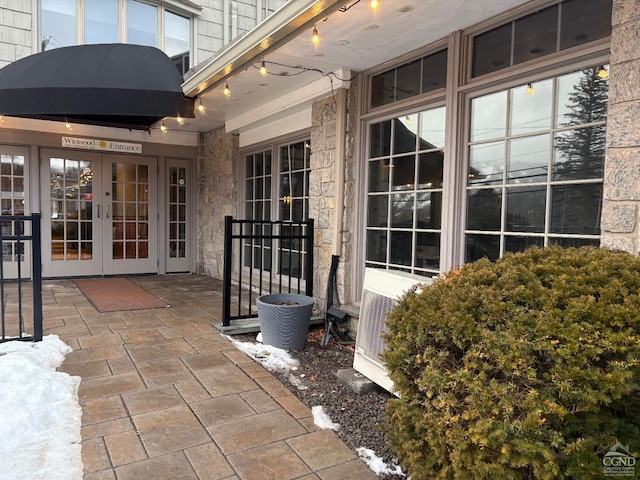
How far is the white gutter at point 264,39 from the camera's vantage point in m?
2.62

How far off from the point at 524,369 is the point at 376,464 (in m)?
0.94

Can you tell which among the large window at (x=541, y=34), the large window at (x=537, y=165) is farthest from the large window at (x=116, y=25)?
the large window at (x=537, y=165)

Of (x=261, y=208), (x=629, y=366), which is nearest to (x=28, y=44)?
(x=261, y=208)

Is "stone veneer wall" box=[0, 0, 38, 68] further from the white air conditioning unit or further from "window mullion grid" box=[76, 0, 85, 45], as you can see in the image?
the white air conditioning unit

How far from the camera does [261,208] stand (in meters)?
5.86

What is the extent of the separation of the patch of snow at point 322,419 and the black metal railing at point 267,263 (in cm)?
A: 153

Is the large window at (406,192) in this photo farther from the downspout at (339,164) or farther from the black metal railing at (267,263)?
the black metal railing at (267,263)

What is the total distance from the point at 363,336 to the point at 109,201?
17.5 feet

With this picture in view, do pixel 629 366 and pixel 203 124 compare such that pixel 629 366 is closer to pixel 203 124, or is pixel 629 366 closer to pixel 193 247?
pixel 203 124

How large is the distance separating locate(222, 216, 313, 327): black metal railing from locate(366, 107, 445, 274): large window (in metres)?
0.71

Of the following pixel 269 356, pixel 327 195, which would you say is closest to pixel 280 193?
pixel 327 195
